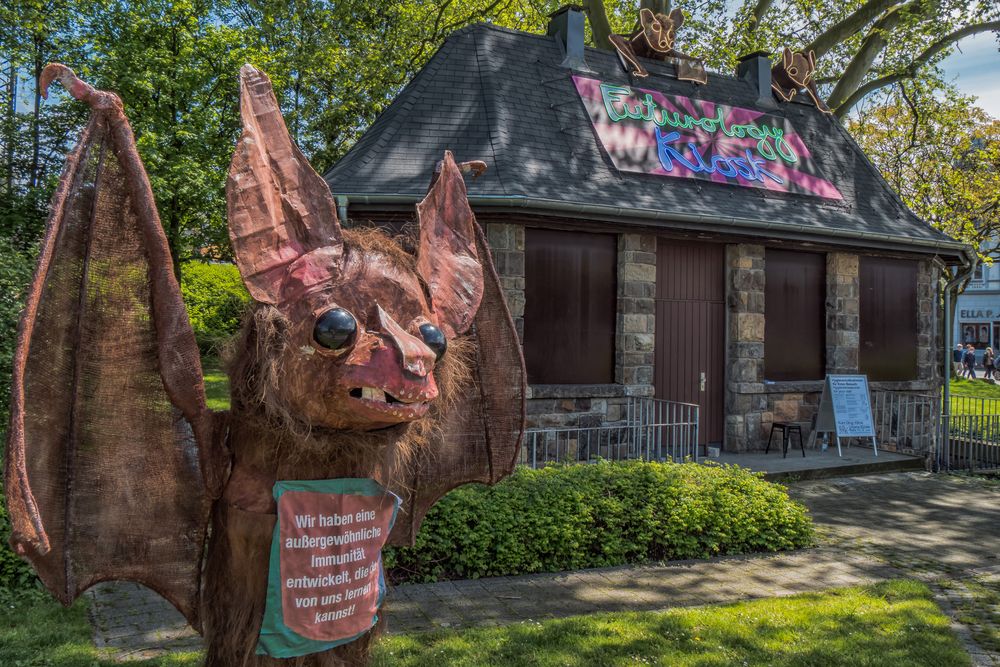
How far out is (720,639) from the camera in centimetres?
517

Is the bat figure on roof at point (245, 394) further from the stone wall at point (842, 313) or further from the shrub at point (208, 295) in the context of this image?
the shrub at point (208, 295)

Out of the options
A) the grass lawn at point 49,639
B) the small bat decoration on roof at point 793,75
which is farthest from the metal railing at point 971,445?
the grass lawn at point 49,639

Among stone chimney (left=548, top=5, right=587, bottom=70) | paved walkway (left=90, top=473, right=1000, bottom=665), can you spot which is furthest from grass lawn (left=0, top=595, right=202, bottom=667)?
stone chimney (left=548, top=5, right=587, bottom=70)

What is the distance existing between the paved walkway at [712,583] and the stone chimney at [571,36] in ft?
24.5

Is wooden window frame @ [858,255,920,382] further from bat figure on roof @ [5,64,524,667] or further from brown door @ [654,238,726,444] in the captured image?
bat figure on roof @ [5,64,524,667]

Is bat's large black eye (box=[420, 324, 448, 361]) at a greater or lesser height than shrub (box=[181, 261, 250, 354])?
lesser

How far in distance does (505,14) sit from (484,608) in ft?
58.9

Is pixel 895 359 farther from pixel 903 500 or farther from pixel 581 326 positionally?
pixel 581 326

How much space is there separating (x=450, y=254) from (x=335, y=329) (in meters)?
0.69

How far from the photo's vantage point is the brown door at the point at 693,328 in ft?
37.8

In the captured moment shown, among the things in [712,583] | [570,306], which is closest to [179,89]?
[570,306]

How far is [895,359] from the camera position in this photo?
13.4 metres

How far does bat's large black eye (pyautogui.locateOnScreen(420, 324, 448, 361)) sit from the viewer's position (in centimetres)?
237

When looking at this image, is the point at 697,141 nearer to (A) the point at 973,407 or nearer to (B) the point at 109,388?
(B) the point at 109,388
